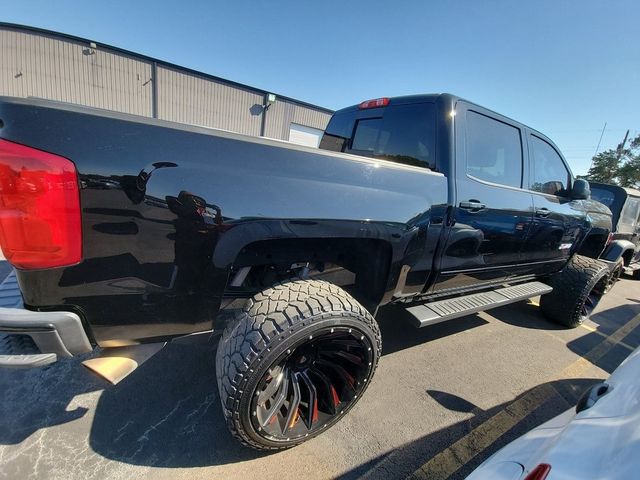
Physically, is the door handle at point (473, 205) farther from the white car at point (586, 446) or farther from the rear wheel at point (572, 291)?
the rear wheel at point (572, 291)

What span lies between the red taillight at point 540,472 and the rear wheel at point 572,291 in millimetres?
3662

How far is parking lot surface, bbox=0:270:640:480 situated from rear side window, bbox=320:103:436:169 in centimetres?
175

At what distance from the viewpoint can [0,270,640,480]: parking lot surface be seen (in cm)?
170

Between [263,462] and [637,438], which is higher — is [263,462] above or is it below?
below

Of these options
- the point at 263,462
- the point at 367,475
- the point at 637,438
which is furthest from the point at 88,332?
the point at 637,438

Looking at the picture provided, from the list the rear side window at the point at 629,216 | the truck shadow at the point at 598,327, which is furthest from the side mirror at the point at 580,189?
the rear side window at the point at 629,216

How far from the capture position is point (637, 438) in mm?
984

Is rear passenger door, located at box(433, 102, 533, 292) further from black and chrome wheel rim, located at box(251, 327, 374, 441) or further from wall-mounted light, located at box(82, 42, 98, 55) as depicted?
wall-mounted light, located at box(82, 42, 98, 55)

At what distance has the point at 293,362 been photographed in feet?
6.12

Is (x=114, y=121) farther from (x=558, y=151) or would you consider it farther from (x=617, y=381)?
(x=558, y=151)

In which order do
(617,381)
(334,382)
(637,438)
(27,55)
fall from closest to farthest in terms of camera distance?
1. (637,438)
2. (617,381)
3. (334,382)
4. (27,55)

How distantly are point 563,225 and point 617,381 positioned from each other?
2554 millimetres

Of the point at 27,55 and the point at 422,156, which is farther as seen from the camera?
the point at 27,55

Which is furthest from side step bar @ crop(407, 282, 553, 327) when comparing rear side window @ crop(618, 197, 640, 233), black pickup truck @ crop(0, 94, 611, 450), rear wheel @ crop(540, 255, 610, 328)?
rear side window @ crop(618, 197, 640, 233)
